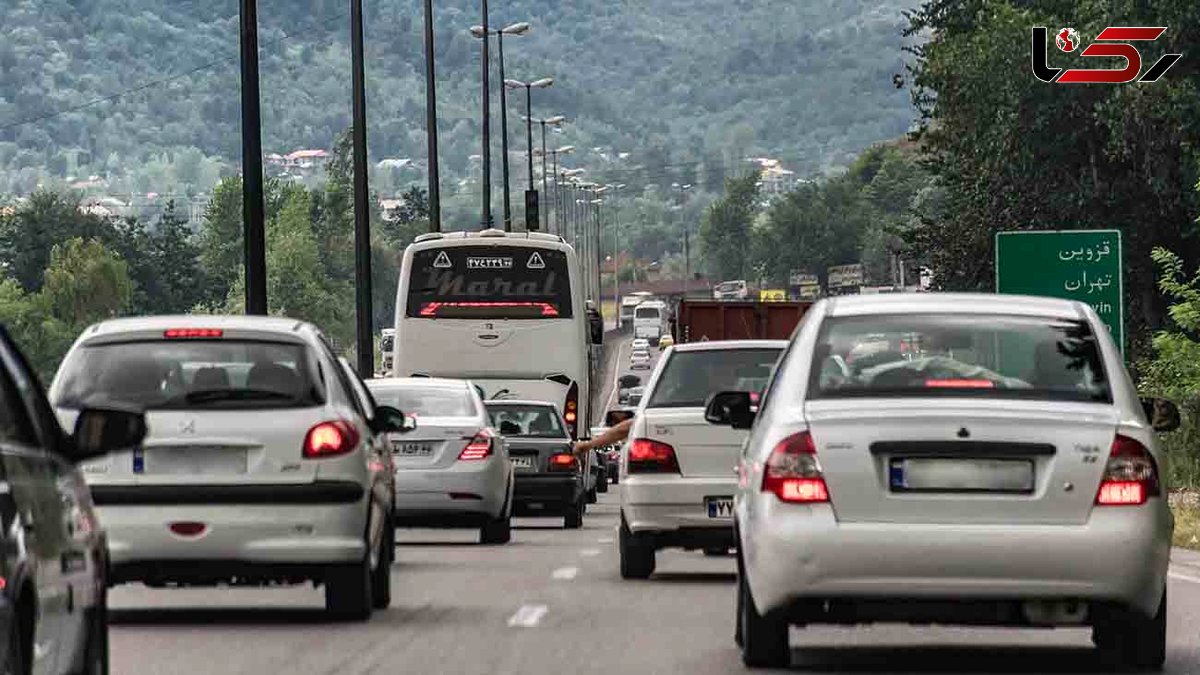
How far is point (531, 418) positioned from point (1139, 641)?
22.8m

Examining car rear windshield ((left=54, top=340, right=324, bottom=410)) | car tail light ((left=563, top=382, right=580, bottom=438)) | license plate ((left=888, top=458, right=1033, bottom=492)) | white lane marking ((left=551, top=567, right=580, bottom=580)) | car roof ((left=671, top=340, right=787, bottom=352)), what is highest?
car rear windshield ((left=54, top=340, right=324, bottom=410))

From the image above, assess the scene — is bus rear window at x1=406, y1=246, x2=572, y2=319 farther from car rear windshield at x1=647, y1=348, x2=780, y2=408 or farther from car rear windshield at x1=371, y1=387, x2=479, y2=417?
car rear windshield at x1=647, y1=348, x2=780, y2=408

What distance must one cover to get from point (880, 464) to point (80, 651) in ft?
13.3

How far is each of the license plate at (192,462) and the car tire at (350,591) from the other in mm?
814

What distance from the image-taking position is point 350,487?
15.7m

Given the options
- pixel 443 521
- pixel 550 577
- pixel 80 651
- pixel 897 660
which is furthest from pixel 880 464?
pixel 443 521

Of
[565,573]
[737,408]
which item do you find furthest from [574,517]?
[737,408]

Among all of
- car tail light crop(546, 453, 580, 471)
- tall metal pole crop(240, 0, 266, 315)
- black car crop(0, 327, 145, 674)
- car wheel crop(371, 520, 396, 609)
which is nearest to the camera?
black car crop(0, 327, 145, 674)

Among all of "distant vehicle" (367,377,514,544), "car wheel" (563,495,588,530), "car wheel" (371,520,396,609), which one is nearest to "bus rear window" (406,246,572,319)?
"car wheel" (563,495,588,530)

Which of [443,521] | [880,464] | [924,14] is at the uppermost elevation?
[924,14]

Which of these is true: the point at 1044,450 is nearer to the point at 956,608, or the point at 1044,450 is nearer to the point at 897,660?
the point at 956,608

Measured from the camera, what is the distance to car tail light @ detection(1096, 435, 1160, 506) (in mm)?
12062

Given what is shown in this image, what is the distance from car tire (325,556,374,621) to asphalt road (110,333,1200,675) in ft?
0.41

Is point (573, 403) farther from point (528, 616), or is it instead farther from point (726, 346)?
point (528, 616)
